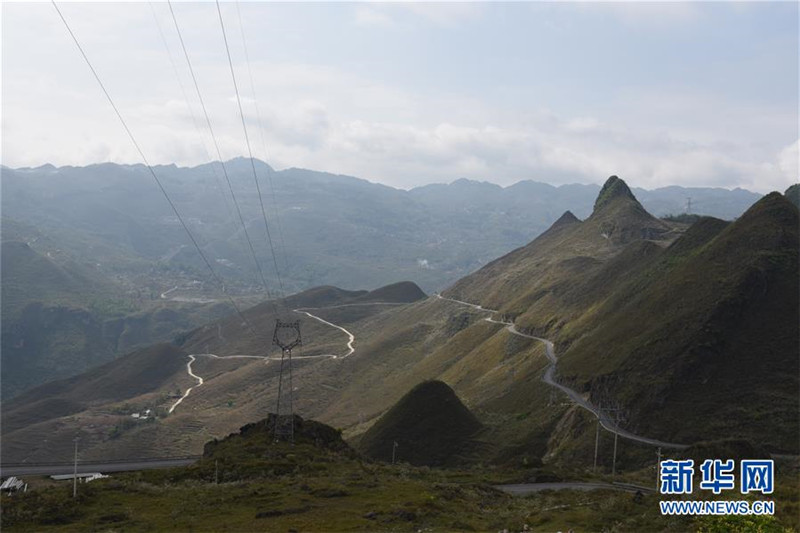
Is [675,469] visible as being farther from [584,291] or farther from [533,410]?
[584,291]

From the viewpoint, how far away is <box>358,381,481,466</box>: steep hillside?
101 metres

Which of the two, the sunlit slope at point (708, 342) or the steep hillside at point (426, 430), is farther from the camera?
the steep hillside at point (426, 430)

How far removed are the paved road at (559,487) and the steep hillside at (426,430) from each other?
2964 cm

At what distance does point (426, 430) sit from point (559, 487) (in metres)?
40.5

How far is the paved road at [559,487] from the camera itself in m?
64.4

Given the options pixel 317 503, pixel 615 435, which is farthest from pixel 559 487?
pixel 317 503

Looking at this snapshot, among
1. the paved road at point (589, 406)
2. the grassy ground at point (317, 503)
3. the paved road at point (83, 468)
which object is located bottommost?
the paved road at point (83, 468)

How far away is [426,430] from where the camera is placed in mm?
105688

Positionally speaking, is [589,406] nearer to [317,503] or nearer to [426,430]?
[426,430]

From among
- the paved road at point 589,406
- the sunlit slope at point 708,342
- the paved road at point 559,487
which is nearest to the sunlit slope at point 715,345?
the sunlit slope at point 708,342

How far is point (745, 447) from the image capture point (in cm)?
7038

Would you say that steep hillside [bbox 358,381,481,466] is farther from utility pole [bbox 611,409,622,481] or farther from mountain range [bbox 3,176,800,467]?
utility pole [bbox 611,409,622,481]

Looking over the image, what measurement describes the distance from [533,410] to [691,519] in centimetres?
6931

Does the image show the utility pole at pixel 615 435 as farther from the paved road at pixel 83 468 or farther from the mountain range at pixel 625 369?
the paved road at pixel 83 468
